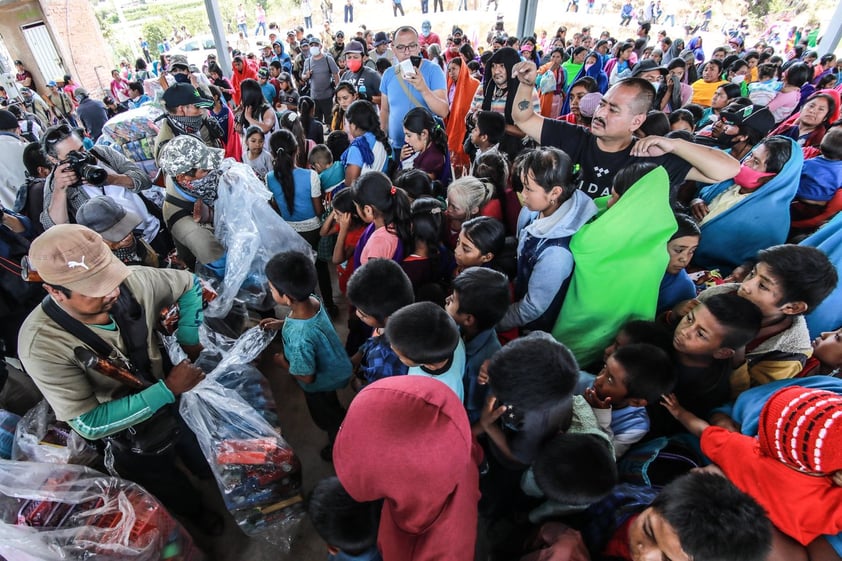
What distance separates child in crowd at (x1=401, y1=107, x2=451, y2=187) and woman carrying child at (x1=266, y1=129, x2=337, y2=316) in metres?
0.76

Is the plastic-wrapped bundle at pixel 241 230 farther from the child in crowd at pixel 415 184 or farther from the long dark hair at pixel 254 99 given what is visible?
the long dark hair at pixel 254 99

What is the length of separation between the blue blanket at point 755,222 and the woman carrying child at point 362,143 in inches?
91.5

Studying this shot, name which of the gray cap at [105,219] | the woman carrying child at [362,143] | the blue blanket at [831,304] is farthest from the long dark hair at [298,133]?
the blue blanket at [831,304]

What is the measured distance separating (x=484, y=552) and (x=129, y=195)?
3.02 metres

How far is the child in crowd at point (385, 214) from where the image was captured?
6.77 feet

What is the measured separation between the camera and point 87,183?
2293 millimetres

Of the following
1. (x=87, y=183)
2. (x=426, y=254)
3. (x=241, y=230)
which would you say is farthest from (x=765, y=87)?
(x=87, y=183)

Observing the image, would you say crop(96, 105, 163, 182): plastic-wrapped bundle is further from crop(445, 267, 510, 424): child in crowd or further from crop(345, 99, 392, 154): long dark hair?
crop(445, 267, 510, 424): child in crowd

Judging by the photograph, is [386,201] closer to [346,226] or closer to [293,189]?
[346,226]

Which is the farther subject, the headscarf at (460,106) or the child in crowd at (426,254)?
the headscarf at (460,106)

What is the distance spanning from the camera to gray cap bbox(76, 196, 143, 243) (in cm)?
184

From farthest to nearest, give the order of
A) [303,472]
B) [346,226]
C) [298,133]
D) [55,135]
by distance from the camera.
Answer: [298,133]
[55,135]
[346,226]
[303,472]

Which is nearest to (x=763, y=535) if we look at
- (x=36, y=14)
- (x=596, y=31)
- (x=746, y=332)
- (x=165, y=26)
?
(x=746, y=332)

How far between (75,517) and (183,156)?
170cm
